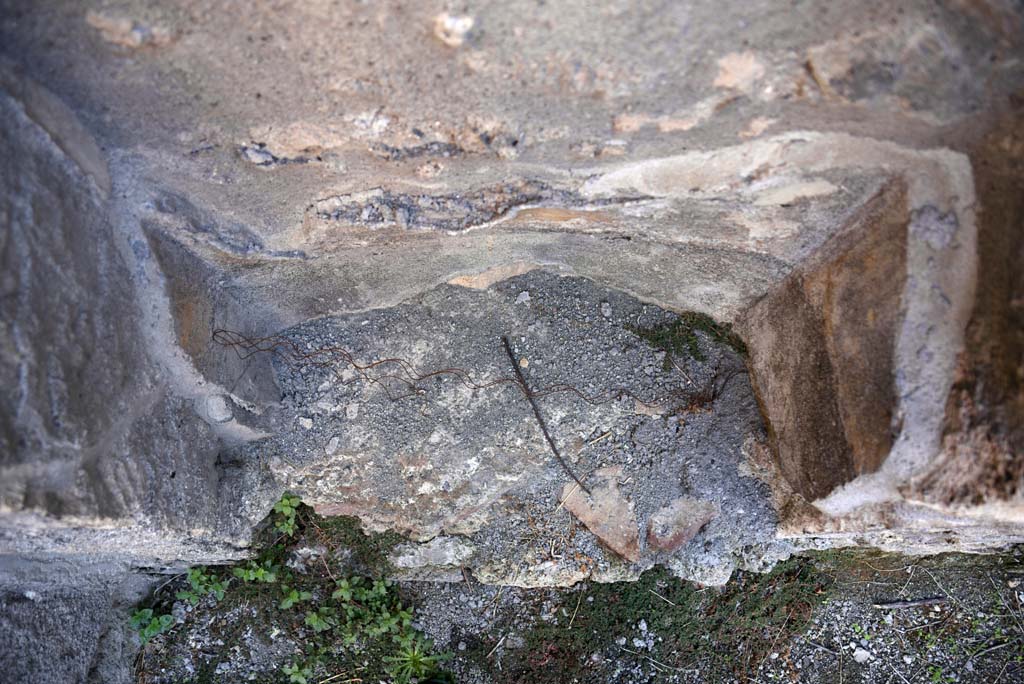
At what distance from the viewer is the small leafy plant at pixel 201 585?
226 centimetres

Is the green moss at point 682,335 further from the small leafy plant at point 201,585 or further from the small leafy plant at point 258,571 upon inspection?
the small leafy plant at point 201,585

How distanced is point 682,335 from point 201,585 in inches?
73.4

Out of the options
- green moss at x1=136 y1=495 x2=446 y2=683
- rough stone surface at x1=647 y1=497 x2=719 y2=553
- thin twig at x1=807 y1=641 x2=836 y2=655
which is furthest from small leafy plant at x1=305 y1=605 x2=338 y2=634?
thin twig at x1=807 y1=641 x2=836 y2=655

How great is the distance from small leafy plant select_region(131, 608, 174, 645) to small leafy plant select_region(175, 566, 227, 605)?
11 centimetres

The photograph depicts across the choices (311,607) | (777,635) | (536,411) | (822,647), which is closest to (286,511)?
(311,607)

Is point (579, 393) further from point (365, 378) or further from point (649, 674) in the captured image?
point (649, 674)

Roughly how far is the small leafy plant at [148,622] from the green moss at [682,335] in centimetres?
193

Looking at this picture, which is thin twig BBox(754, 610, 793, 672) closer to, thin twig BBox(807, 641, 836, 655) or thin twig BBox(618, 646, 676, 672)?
thin twig BBox(807, 641, 836, 655)

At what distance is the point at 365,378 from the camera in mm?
2156

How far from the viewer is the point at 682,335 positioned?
2182mm

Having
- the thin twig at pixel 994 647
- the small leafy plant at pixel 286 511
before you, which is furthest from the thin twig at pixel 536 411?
the thin twig at pixel 994 647

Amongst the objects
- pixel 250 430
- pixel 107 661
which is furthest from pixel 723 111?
pixel 107 661

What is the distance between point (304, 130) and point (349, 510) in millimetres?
1329

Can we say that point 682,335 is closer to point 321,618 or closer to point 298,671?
point 321,618
